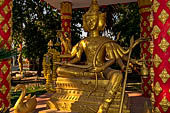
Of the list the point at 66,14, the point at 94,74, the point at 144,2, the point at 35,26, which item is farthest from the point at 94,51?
the point at 35,26

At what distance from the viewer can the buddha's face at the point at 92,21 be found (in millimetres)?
4750

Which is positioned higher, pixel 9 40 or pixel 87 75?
pixel 9 40

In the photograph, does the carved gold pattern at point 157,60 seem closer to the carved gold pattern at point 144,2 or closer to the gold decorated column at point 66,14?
the carved gold pattern at point 144,2

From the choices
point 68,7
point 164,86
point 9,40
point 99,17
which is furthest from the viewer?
point 68,7

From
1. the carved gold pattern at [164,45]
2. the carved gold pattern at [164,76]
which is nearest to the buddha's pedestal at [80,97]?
the carved gold pattern at [164,76]

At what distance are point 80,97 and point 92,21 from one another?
2236mm

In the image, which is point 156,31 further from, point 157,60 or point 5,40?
point 5,40

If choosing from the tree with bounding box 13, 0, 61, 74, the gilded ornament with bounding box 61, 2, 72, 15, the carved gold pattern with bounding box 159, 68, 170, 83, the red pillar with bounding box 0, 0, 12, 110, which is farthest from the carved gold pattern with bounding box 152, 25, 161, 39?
the tree with bounding box 13, 0, 61, 74

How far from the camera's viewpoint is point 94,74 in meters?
4.54

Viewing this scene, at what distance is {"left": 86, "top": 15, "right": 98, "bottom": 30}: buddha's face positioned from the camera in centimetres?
475

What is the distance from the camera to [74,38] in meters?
13.1

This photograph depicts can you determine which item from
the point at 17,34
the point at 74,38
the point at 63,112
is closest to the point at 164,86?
the point at 63,112

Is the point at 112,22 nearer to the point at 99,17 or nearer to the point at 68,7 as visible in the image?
the point at 68,7

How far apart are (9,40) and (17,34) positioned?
31.6 ft
